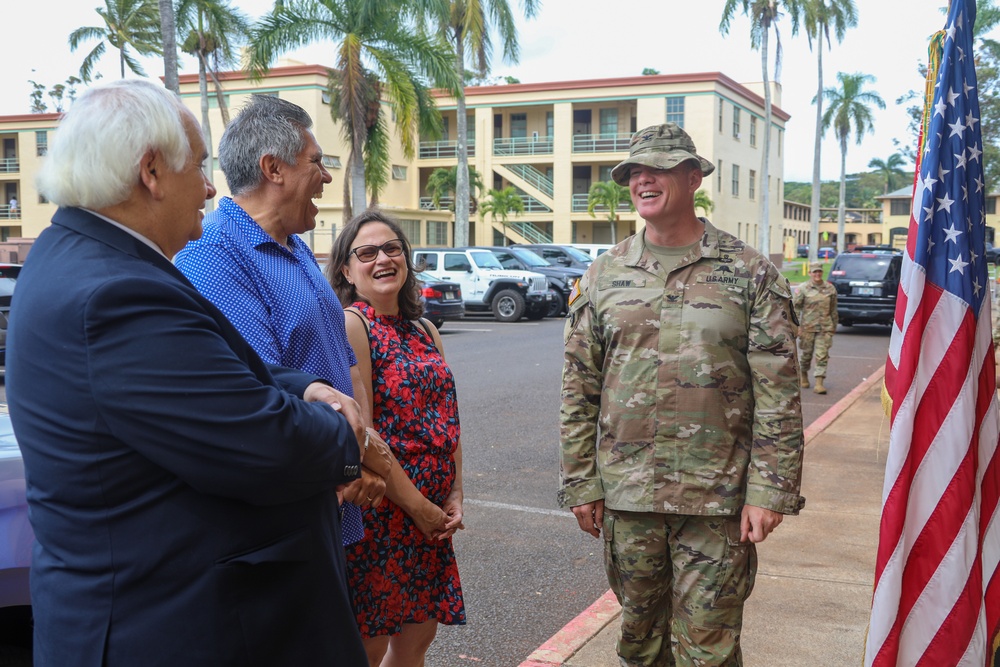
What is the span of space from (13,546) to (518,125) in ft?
163

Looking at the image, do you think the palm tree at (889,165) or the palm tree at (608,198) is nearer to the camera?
the palm tree at (608,198)

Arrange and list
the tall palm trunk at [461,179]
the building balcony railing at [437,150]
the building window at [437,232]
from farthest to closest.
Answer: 1. the building balcony railing at [437,150]
2. the building window at [437,232]
3. the tall palm trunk at [461,179]


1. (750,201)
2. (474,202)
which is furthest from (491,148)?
(750,201)

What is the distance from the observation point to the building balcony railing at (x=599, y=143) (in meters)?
48.0

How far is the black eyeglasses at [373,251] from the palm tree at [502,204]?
43.7 m

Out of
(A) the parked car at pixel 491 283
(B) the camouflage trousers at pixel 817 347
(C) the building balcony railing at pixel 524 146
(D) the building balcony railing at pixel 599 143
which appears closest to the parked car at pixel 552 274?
(A) the parked car at pixel 491 283

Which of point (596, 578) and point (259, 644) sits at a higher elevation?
point (259, 644)

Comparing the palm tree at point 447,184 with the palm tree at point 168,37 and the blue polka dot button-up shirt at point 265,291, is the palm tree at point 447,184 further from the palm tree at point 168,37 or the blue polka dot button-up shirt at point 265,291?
the blue polka dot button-up shirt at point 265,291

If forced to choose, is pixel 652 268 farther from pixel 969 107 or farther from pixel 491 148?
pixel 491 148

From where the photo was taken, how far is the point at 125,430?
162 centimetres

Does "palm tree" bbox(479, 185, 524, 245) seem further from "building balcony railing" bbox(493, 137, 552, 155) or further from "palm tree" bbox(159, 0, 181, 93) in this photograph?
"palm tree" bbox(159, 0, 181, 93)

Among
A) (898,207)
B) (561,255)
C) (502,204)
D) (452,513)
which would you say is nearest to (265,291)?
(452,513)

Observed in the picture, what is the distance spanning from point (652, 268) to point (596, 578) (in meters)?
2.45

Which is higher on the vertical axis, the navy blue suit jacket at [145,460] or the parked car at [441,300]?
the navy blue suit jacket at [145,460]
